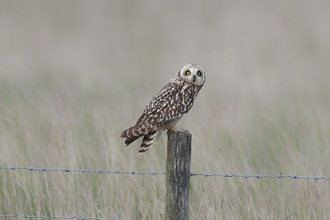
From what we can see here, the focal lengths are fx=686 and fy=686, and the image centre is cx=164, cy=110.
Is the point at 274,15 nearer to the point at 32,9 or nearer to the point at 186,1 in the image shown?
the point at 186,1

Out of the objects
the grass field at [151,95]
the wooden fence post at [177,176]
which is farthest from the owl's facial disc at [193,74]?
the wooden fence post at [177,176]

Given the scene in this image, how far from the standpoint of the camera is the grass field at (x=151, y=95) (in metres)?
5.54

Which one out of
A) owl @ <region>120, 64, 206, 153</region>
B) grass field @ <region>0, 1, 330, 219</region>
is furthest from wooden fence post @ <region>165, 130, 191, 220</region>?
grass field @ <region>0, 1, 330, 219</region>

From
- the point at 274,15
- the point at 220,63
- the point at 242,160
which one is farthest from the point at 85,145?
the point at 274,15

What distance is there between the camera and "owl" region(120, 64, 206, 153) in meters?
4.50

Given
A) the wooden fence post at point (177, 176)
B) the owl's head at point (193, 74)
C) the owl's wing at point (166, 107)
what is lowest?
the wooden fence post at point (177, 176)

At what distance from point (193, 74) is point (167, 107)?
1.21 feet

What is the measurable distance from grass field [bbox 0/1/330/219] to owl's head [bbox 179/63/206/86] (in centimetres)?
81

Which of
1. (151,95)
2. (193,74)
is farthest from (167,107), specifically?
(151,95)

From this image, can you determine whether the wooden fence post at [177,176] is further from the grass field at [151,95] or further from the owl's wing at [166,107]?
the grass field at [151,95]

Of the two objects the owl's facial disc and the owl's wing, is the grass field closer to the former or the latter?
the owl's wing

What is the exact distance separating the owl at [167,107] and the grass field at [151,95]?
624 millimetres

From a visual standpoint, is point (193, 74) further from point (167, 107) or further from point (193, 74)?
point (167, 107)

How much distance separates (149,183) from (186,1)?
1561 centimetres
